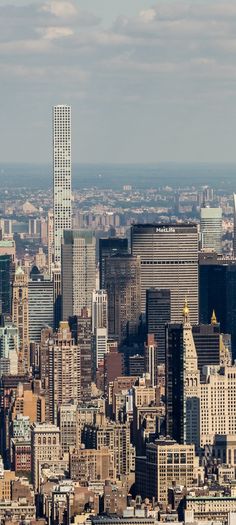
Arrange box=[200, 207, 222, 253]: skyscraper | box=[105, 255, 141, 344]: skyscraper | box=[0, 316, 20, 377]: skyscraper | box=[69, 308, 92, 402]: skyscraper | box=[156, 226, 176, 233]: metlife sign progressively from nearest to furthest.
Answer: box=[69, 308, 92, 402]: skyscraper < box=[0, 316, 20, 377]: skyscraper < box=[105, 255, 141, 344]: skyscraper < box=[156, 226, 176, 233]: metlife sign < box=[200, 207, 222, 253]: skyscraper

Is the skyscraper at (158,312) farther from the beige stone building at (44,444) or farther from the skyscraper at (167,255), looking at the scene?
the beige stone building at (44,444)

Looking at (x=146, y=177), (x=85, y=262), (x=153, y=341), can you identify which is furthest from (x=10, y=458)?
(x=146, y=177)

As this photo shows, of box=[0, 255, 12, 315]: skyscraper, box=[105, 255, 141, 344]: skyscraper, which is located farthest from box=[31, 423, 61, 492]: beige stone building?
box=[0, 255, 12, 315]: skyscraper

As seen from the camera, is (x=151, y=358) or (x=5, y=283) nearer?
(x=151, y=358)

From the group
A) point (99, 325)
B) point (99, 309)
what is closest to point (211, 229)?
point (99, 309)

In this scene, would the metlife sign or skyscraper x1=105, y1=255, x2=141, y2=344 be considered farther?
the metlife sign

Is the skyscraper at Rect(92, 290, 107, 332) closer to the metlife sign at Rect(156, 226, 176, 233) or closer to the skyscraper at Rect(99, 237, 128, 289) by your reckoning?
the skyscraper at Rect(99, 237, 128, 289)

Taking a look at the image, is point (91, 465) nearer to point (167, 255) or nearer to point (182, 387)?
point (182, 387)
